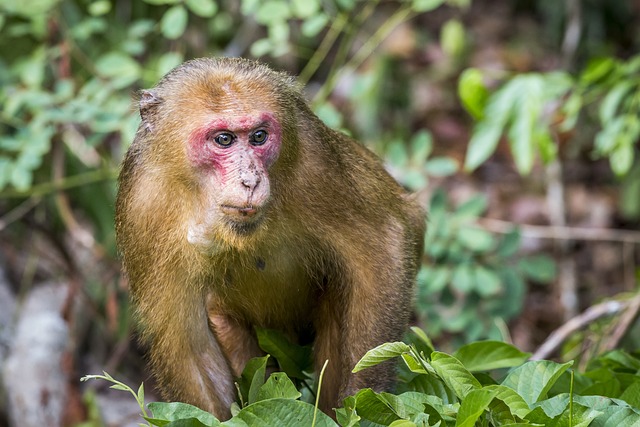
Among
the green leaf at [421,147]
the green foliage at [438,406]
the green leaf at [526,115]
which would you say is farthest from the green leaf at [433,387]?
the green leaf at [421,147]

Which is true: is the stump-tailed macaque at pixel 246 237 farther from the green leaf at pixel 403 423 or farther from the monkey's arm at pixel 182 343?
the green leaf at pixel 403 423

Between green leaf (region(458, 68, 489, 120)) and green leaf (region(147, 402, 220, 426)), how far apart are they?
383 cm

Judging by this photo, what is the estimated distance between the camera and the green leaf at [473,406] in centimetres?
327

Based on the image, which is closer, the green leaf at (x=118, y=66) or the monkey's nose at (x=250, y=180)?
the monkey's nose at (x=250, y=180)

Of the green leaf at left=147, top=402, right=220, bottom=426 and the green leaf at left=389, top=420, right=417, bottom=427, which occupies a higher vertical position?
the green leaf at left=389, top=420, right=417, bottom=427

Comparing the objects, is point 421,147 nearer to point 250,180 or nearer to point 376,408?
point 250,180

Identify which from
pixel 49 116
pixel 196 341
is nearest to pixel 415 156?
pixel 49 116

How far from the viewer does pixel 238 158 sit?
4.42 metres

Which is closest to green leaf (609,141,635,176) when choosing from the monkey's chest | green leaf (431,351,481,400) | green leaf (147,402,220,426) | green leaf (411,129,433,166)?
green leaf (411,129,433,166)

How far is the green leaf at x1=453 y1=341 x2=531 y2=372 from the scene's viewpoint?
14.4ft

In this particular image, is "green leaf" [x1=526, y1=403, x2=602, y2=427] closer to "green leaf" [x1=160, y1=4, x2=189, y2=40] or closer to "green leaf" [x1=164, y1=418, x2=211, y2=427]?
"green leaf" [x1=164, y1=418, x2=211, y2=427]

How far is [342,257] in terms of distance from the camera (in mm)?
4930

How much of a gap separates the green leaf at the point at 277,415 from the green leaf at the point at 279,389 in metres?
0.11

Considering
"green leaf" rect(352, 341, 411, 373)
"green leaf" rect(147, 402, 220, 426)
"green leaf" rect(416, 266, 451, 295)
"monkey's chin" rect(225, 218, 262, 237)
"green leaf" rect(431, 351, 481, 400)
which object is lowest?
"green leaf" rect(416, 266, 451, 295)
